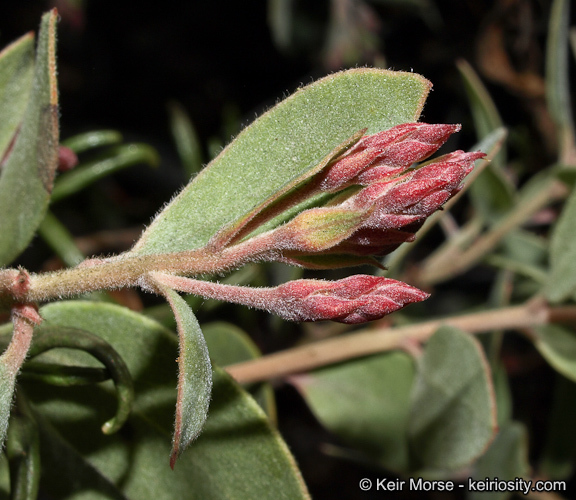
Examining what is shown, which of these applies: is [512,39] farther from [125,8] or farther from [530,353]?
[125,8]

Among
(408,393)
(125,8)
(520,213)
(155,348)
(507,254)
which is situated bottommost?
(408,393)

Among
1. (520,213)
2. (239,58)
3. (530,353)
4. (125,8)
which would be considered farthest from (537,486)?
(125,8)

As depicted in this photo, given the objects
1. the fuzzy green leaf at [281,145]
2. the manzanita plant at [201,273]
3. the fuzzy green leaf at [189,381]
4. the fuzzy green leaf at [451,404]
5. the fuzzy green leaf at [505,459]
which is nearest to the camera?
the fuzzy green leaf at [189,381]

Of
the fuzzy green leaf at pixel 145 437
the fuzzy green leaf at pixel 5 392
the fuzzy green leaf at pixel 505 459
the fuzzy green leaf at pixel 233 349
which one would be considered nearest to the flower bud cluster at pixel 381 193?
the fuzzy green leaf at pixel 145 437

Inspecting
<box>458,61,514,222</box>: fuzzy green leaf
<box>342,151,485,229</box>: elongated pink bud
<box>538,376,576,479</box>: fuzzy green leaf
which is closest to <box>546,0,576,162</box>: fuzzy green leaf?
<box>458,61,514,222</box>: fuzzy green leaf

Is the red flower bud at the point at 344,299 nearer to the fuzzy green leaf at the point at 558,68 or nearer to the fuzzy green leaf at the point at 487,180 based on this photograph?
the fuzzy green leaf at the point at 487,180

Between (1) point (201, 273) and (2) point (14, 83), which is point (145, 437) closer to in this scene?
(1) point (201, 273)

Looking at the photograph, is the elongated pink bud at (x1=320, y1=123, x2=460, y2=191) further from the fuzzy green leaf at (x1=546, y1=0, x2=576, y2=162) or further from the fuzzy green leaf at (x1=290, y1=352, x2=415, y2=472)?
the fuzzy green leaf at (x1=546, y1=0, x2=576, y2=162)
